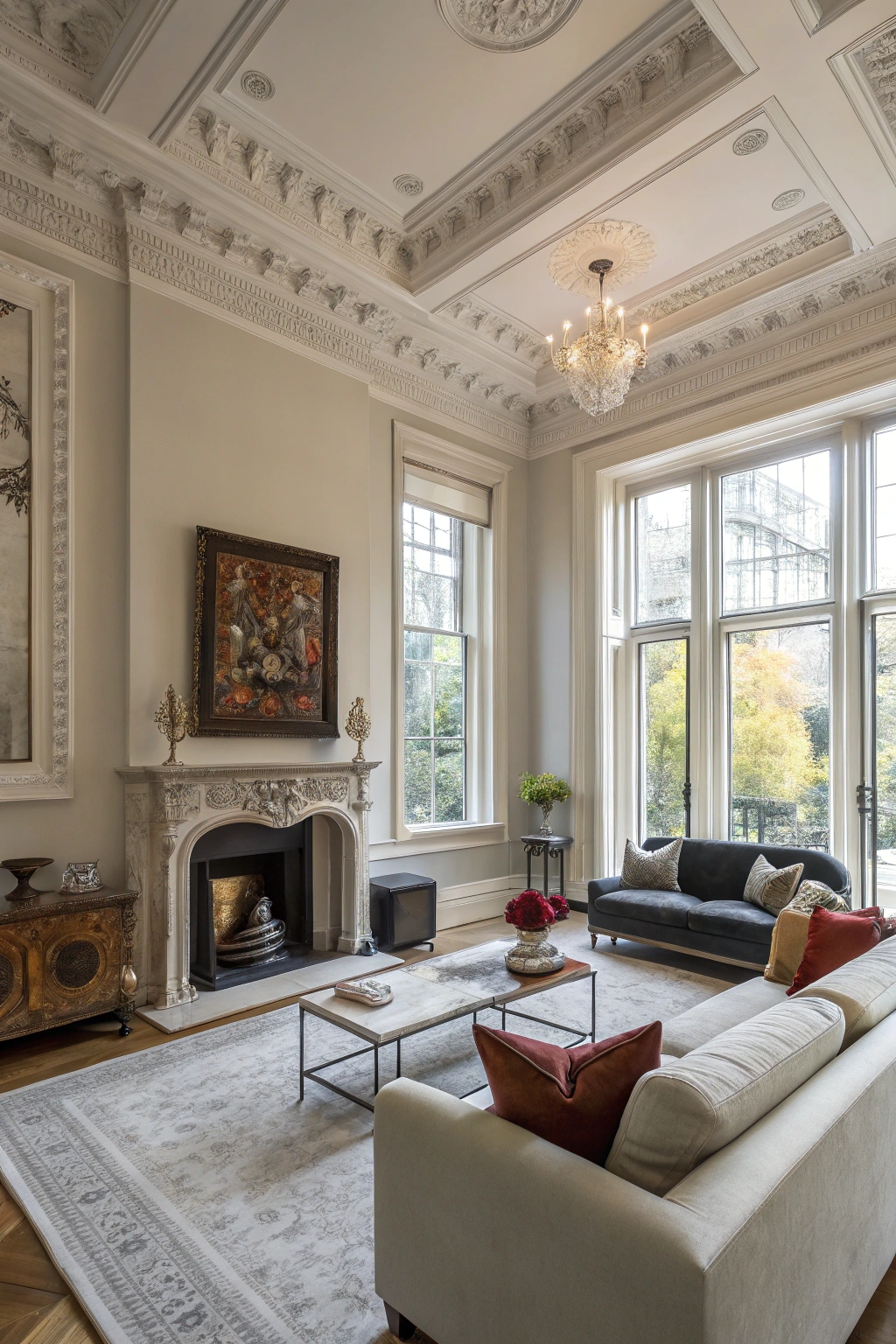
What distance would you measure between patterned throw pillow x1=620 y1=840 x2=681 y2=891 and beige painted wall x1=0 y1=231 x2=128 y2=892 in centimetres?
349

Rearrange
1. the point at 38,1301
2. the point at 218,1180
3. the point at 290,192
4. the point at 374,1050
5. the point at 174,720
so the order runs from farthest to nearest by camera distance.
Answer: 1. the point at 290,192
2. the point at 174,720
3. the point at 374,1050
4. the point at 218,1180
5. the point at 38,1301

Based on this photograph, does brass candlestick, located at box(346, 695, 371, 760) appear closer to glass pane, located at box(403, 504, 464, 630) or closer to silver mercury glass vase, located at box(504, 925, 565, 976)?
glass pane, located at box(403, 504, 464, 630)

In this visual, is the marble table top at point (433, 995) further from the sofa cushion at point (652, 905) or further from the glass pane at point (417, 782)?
the glass pane at point (417, 782)

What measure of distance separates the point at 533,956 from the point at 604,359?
3.26 meters

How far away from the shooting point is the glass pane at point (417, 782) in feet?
20.7

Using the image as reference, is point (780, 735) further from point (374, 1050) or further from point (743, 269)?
point (374, 1050)

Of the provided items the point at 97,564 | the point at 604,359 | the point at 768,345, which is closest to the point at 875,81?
the point at 604,359

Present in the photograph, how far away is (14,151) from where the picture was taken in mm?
4078

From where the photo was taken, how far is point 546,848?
6.42 m

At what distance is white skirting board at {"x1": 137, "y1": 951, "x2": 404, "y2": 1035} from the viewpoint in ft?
13.5

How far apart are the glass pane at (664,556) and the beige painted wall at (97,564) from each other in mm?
4331

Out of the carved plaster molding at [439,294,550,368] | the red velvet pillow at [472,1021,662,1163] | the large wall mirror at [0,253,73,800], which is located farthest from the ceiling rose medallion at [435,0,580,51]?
the red velvet pillow at [472,1021,662,1163]

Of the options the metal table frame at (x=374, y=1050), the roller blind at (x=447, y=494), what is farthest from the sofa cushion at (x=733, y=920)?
the roller blind at (x=447, y=494)

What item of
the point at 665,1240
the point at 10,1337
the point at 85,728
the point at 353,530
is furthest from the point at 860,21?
the point at 10,1337
